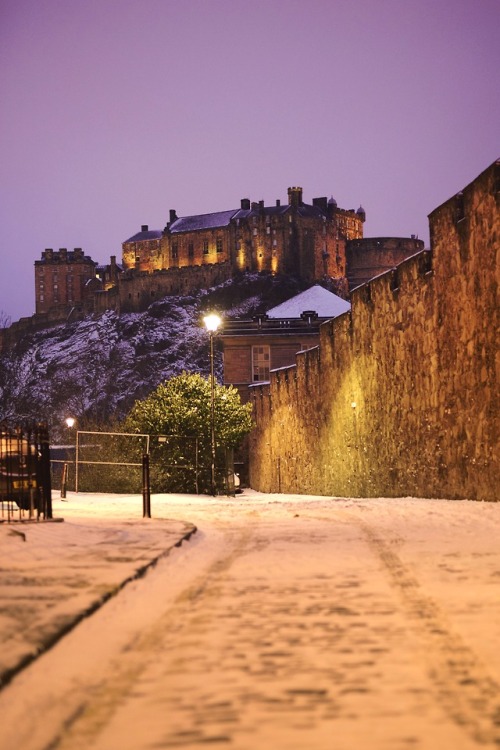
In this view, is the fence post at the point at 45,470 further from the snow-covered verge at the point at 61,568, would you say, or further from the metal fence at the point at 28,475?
the snow-covered verge at the point at 61,568

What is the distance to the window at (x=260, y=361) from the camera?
5282 cm

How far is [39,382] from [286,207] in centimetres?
3571

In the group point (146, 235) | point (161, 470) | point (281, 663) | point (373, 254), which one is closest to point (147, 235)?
point (146, 235)

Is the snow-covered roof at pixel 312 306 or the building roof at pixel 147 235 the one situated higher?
the building roof at pixel 147 235

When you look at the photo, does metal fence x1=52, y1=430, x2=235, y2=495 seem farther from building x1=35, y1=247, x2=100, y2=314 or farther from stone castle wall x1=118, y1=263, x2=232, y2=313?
building x1=35, y1=247, x2=100, y2=314

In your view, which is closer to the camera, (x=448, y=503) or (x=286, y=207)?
(x=448, y=503)

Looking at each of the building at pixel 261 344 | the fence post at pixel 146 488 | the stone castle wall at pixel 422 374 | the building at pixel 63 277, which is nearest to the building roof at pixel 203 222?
the building at pixel 63 277

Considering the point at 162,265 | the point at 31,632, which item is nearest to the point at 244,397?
the point at 31,632

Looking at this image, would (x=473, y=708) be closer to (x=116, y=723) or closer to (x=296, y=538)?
(x=116, y=723)

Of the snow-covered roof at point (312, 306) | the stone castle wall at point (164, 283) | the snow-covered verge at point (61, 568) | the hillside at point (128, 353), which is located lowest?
the snow-covered verge at point (61, 568)

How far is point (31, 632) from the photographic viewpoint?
5012 mm

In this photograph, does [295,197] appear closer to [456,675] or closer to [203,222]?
[203,222]

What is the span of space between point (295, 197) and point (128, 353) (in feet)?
91.9

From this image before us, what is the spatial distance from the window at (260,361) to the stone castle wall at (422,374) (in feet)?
80.6
